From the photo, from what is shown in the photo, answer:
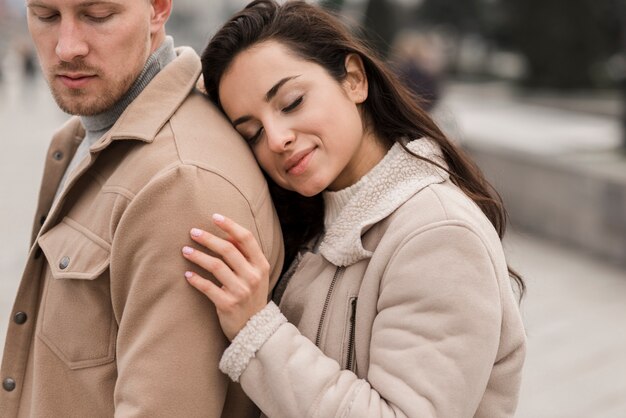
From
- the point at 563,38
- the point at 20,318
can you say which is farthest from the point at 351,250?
the point at 563,38

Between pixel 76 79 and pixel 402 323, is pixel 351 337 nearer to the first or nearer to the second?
pixel 402 323

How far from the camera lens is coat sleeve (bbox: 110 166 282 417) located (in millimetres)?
1721

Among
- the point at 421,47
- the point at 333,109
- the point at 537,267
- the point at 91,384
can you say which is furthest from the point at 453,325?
the point at 421,47

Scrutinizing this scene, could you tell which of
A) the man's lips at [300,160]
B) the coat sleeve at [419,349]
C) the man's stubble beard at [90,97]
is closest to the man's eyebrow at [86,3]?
the man's stubble beard at [90,97]

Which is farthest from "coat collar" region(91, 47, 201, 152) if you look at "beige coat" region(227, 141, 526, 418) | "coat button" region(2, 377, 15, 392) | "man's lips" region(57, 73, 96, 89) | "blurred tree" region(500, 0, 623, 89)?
"blurred tree" region(500, 0, 623, 89)

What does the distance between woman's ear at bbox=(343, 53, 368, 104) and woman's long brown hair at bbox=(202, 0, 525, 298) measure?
0.02 meters

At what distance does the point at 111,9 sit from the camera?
1.91m

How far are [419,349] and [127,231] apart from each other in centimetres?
63

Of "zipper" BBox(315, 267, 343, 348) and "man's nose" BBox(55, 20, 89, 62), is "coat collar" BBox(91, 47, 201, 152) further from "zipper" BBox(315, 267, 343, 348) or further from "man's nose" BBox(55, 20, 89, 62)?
"zipper" BBox(315, 267, 343, 348)

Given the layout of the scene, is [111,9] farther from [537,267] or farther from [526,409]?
[537,267]

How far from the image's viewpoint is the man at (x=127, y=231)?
173 centimetres

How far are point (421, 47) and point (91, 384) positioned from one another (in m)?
7.56

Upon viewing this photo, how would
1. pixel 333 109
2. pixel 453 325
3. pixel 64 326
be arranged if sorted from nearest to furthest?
pixel 453 325, pixel 64 326, pixel 333 109

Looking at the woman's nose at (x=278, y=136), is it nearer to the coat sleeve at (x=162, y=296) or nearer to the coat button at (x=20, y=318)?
the coat sleeve at (x=162, y=296)
